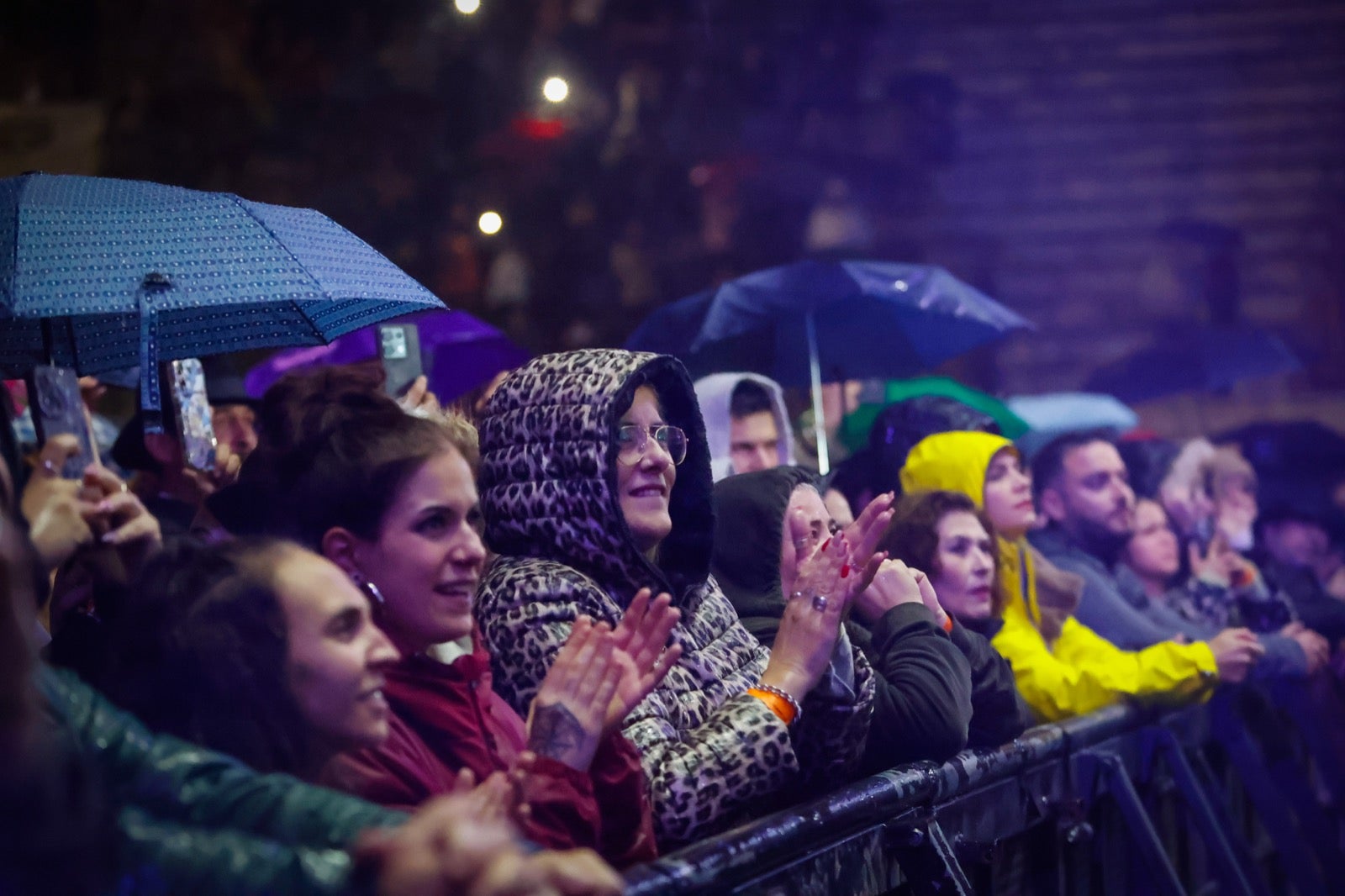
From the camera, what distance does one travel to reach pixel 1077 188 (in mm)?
11641

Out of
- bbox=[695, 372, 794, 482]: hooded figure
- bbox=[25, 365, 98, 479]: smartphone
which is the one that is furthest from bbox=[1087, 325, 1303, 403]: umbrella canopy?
bbox=[25, 365, 98, 479]: smartphone

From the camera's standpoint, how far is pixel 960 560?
4234 mm

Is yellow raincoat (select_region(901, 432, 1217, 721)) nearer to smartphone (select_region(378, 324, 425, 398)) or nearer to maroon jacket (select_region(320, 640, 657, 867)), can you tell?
smartphone (select_region(378, 324, 425, 398))

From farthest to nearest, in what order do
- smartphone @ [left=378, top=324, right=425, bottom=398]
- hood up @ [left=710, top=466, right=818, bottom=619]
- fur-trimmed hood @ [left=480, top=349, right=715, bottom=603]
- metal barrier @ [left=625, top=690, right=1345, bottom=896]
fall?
1. smartphone @ [left=378, top=324, right=425, bottom=398]
2. hood up @ [left=710, top=466, right=818, bottom=619]
3. fur-trimmed hood @ [left=480, top=349, right=715, bottom=603]
4. metal barrier @ [left=625, top=690, right=1345, bottom=896]

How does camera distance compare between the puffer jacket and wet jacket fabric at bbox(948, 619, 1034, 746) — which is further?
wet jacket fabric at bbox(948, 619, 1034, 746)

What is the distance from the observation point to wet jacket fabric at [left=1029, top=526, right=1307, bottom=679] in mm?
5684

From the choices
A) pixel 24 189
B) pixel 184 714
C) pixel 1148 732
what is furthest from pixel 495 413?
pixel 1148 732

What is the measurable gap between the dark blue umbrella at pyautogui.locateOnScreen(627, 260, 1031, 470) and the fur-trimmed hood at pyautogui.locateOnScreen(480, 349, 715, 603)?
9.92ft

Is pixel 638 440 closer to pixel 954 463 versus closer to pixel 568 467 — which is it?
pixel 568 467

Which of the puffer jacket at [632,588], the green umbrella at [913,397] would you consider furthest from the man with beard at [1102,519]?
the puffer jacket at [632,588]

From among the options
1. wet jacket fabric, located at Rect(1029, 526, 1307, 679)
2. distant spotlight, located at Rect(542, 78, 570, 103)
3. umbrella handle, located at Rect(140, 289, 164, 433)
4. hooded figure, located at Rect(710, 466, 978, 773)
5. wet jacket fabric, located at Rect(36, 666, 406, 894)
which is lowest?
wet jacket fabric, located at Rect(1029, 526, 1307, 679)

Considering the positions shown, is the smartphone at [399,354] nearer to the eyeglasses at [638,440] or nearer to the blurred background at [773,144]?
the eyeglasses at [638,440]

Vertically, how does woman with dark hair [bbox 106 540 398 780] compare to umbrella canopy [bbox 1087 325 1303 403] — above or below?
above

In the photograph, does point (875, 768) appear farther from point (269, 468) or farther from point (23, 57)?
point (23, 57)
